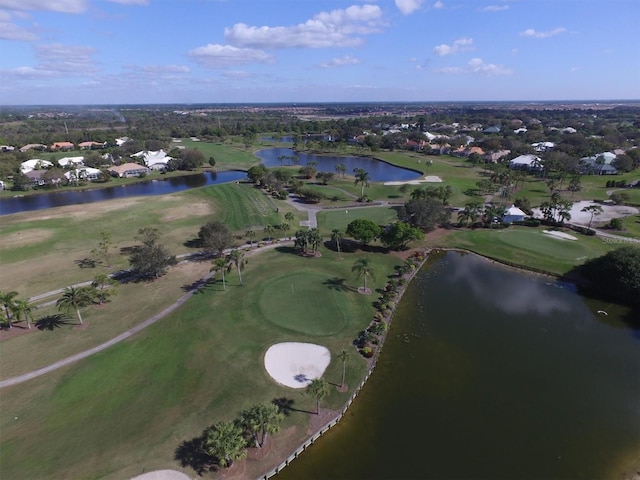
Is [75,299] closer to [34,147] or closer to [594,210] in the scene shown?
[594,210]

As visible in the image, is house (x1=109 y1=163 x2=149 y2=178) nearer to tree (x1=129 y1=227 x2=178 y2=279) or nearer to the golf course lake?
tree (x1=129 y1=227 x2=178 y2=279)

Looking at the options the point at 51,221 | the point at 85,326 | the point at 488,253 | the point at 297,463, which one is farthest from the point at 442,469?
the point at 51,221

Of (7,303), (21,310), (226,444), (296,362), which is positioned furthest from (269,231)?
(226,444)

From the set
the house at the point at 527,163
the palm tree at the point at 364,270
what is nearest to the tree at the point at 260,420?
the palm tree at the point at 364,270

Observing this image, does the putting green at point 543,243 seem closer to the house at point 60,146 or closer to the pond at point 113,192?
the pond at point 113,192

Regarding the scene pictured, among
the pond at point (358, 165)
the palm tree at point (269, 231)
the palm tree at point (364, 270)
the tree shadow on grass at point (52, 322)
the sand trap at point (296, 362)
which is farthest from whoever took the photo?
the pond at point (358, 165)

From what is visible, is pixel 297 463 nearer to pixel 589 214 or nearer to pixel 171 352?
pixel 171 352
